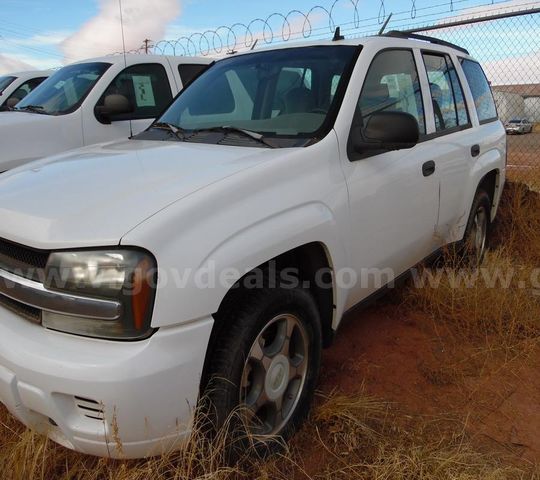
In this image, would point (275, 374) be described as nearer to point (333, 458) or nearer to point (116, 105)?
point (333, 458)

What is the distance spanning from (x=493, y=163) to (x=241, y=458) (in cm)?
338

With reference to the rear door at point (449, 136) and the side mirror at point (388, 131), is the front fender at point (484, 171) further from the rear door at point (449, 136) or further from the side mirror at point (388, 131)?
the side mirror at point (388, 131)

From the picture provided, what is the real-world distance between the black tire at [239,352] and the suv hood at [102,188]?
1.62 feet

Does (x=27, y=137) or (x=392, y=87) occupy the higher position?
(x=392, y=87)

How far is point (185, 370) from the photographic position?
170cm

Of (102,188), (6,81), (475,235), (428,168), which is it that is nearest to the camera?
(102,188)

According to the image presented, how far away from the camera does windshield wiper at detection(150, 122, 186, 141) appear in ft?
9.43

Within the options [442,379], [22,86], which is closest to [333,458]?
[442,379]

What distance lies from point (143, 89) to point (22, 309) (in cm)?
418

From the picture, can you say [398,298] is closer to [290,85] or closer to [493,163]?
[493,163]

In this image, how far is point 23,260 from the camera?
1882 millimetres

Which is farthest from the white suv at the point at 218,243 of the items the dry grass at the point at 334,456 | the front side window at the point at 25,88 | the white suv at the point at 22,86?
the front side window at the point at 25,88

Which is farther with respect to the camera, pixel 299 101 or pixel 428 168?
pixel 428 168

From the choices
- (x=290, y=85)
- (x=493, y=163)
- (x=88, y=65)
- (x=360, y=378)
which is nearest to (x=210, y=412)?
(x=360, y=378)
